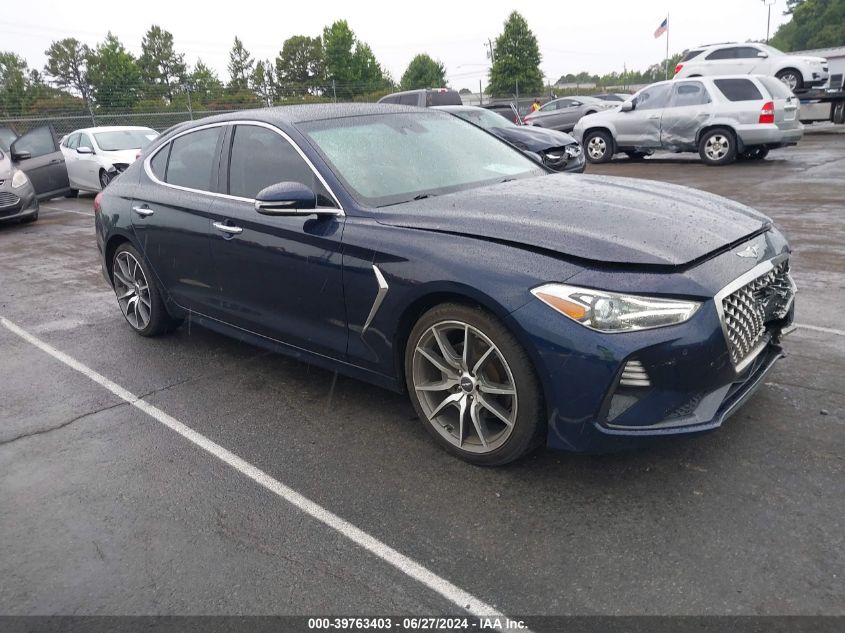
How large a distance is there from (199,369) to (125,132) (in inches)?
522

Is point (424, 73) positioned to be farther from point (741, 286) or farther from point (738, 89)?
point (741, 286)

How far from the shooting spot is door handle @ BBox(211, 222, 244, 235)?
426 centimetres

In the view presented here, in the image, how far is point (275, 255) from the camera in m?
4.02

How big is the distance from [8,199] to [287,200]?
36.0ft

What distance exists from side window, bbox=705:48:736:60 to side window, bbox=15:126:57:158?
18319 millimetres

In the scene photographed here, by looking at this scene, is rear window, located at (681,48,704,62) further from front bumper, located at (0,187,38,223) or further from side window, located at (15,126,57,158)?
front bumper, located at (0,187,38,223)

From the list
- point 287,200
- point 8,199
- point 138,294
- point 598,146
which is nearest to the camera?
point 287,200

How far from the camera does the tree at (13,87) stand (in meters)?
27.5

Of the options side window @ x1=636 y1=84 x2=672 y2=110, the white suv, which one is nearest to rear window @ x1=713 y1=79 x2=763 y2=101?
side window @ x1=636 y1=84 x2=672 y2=110

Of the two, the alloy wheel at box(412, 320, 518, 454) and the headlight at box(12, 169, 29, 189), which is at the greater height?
the headlight at box(12, 169, 29, 189)

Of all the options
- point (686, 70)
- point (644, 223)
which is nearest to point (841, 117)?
point (686, 70)

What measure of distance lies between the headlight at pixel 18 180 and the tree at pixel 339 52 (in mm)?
61573

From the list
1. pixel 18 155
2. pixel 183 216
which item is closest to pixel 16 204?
pixel 18 155

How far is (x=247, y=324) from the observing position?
4.42 metres
